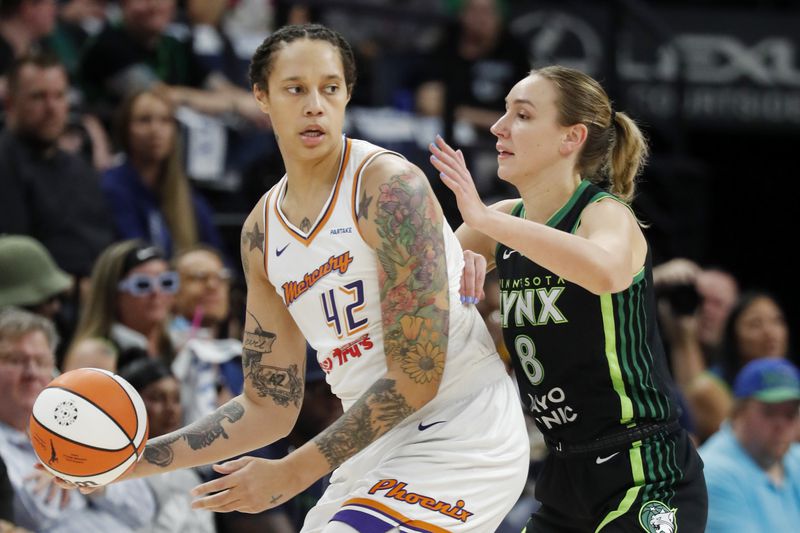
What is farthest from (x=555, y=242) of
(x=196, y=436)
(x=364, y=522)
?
(x=196, y=436)

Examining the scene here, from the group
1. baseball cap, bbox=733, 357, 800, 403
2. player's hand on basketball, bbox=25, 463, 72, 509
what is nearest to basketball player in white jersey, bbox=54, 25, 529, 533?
player's hand on basketball, bbox=25, 463, 72, 509

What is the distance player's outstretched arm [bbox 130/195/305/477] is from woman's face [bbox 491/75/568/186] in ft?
2.87

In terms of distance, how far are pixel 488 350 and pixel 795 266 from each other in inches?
401

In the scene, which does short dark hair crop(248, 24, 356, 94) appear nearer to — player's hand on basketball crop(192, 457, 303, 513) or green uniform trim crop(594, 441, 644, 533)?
player's hand on basketball crop(192, 457, 303, 513)

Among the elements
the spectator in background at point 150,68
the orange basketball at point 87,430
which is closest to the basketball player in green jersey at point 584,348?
the orange basketball at point 87,430

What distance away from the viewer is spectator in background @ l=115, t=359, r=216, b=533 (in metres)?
5.78

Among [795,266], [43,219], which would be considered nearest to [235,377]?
[43,219]

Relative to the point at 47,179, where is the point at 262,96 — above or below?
above

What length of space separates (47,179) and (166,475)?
2296mm

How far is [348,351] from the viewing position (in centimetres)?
416

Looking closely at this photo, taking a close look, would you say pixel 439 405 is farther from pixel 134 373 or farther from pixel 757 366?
pixel 757 366

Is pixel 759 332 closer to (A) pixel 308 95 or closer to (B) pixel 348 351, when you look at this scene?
(B) pixel 348 351

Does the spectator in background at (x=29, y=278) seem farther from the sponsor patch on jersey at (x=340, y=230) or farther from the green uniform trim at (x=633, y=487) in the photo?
the green uniform trim at (x=633, y=487)

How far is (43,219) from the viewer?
7387 millimetres
